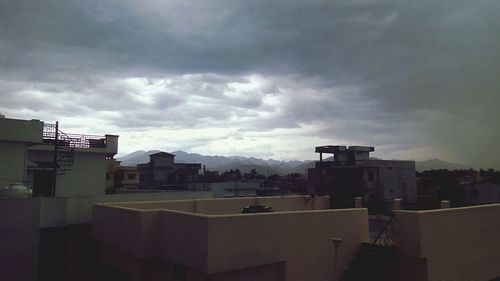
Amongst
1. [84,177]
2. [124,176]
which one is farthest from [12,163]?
[124,176]

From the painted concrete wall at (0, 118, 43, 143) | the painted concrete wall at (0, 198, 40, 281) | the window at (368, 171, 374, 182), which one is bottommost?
the painted concrete wall at (0, 198, 40, 281)

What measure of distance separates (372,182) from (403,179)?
6.67 meters

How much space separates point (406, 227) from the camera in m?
14.5

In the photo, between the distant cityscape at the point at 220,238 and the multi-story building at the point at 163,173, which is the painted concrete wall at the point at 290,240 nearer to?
the distant cityscape at the point at 220,238

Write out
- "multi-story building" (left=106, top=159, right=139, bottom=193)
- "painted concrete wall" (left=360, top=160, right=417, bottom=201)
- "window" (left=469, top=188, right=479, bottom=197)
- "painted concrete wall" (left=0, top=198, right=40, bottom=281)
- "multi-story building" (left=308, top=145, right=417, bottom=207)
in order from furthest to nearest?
"multi-story building" (left=106, top=159, right=139, bottom=193) < "window" (left=469, top=188, right=479, bottom=197) < "painted concrete wall" (left=360, top=160, right=417, bottom=201) < "multi-story building" (left=308, top=145, right=417, bottom=207) < "painted concrete wall" (left=0, top=198, right=40, bottom=281)

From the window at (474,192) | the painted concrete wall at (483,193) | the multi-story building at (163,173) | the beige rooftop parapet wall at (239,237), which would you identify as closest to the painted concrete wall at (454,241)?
the beige rooftop parapet wall at (239,237)

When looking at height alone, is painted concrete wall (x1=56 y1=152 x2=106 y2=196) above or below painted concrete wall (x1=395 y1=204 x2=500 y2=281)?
above

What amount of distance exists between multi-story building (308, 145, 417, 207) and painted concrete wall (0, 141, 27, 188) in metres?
41.8

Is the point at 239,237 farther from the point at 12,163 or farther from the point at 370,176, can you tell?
the point at 370,176

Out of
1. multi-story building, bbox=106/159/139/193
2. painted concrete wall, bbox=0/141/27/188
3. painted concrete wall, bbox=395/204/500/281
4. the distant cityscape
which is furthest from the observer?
multi-story building, bbox=106/159/139/193

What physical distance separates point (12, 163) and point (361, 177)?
153 ft

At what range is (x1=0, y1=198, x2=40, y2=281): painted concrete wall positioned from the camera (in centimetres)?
1703

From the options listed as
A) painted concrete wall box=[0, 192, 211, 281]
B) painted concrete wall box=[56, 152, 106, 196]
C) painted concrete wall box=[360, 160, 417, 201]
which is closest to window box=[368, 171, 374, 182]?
painted concrete wall box=[360, 160, 417, 201]

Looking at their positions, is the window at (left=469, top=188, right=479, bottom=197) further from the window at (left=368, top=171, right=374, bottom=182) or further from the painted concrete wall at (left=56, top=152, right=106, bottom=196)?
the painted concrete wall at (left=56, top=152, right=106, bottom=196)
